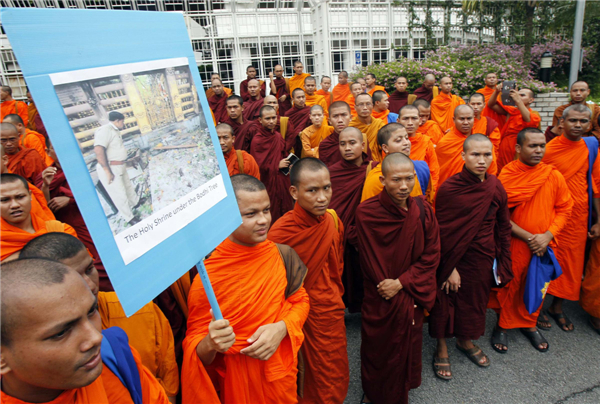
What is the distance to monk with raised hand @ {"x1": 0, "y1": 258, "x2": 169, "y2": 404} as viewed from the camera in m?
0.97

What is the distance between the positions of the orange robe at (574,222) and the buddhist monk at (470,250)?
106 cm

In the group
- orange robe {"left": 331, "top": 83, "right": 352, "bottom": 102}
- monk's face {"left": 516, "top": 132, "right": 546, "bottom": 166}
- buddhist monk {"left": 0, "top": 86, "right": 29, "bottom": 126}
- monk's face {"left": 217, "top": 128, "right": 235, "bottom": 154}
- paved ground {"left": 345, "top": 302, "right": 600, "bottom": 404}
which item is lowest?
paved ground {"left": 345, "top": 302, "right": 600, "bottom": 404}

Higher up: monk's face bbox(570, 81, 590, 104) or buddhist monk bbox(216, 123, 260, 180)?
monk's face bbox(570, 81, 590, 104)

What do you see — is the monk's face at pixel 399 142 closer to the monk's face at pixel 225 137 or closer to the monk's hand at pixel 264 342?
the monk's face at pixel 225 137

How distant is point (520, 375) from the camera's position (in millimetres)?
2980

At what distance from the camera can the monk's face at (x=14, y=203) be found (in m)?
2.50

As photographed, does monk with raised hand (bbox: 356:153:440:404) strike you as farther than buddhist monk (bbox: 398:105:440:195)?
No

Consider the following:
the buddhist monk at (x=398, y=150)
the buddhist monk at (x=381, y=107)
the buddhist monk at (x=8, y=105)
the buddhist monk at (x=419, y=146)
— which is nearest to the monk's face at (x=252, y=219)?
the buddhist monk at (x=398, y=150)

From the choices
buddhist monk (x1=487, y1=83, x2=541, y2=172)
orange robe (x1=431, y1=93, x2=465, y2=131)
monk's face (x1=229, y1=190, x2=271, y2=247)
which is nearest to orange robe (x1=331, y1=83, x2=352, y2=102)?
orange robe (x1=431, y1=93, x2=465, y2=131)

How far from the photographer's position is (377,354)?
8.76 feet

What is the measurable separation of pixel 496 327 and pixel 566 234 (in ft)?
4.01

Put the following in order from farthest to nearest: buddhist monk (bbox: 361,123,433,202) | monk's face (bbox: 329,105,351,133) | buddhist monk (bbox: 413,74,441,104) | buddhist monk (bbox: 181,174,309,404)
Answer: buddhist monk (bbox: 413,74,441,104), monk's face (bbox: 329,105,351,133), buddhist monk (bbox: 361,123,433,202), buddhist monk (bbox: 181,174,309,404)

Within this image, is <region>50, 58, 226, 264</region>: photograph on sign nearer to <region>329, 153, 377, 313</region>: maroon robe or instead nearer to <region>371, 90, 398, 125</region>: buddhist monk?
<region>329, 153, 377, 313</region>: maroon robe

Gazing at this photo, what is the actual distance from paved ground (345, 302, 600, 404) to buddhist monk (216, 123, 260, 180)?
2544 mm
